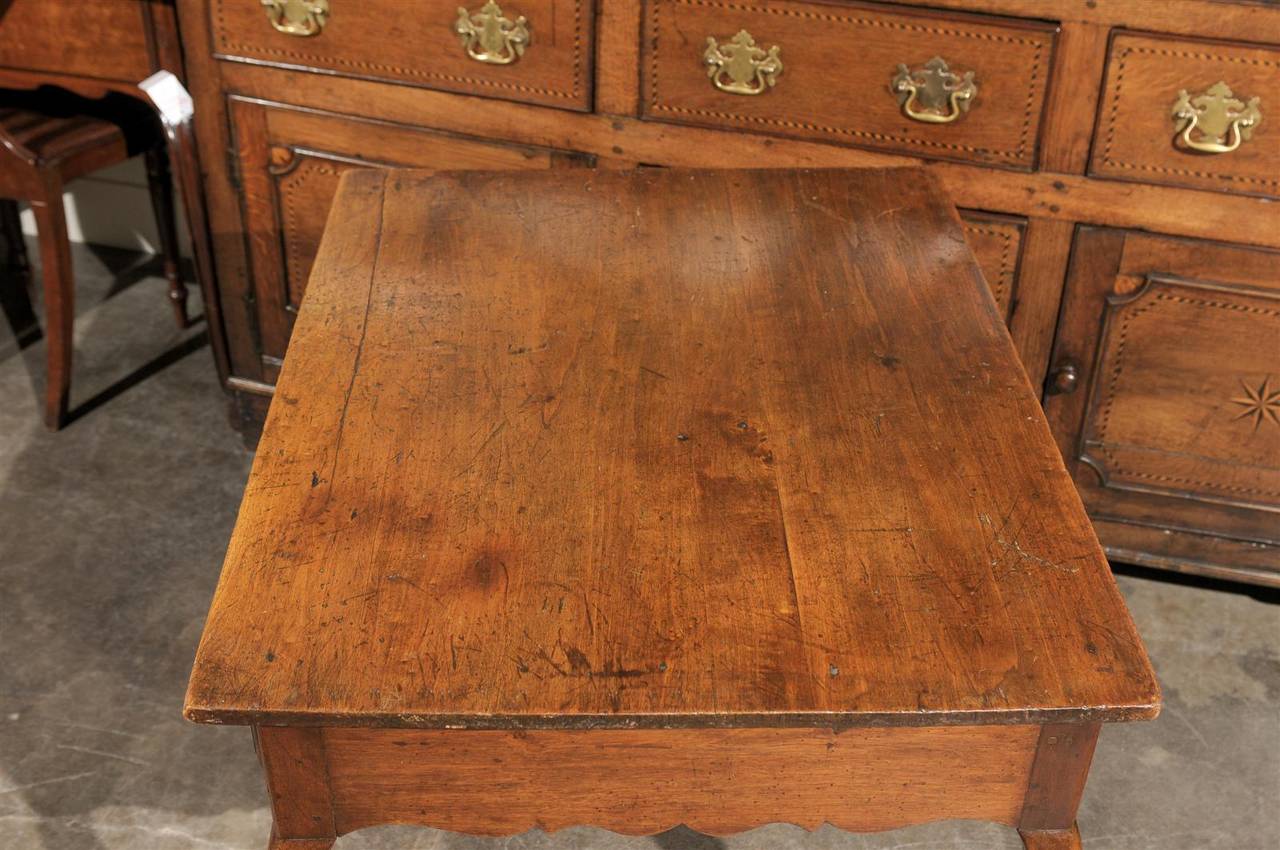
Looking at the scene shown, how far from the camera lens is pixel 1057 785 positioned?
4.02 ft

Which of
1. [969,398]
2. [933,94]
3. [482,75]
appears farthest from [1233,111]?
[482,75]

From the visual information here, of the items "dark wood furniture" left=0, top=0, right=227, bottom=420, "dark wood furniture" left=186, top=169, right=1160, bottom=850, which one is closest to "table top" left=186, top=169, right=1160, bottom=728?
"dark wood furniture" left=186, top=169, right=1160, bottom=850

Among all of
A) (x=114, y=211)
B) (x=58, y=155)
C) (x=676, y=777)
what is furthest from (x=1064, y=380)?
(x=114, y=211)

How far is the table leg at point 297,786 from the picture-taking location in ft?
3.84

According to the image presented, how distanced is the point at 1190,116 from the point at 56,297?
206cm

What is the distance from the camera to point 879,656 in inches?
44.6

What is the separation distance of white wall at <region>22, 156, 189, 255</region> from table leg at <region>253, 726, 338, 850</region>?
243 centimetres

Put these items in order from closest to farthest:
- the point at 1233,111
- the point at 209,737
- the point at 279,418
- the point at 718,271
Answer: the point at 279,418
the point at 718,271
the point at 1233,111
the point at 209,737

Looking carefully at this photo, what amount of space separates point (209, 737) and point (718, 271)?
1.12m

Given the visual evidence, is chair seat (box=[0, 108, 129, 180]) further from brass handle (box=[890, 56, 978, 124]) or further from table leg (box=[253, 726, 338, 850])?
table leg (box=[253, 726, 338, 850])

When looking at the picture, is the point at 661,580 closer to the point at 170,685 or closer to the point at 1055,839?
the point at 1055,839

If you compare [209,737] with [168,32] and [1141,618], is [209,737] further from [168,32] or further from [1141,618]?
[1141,618]

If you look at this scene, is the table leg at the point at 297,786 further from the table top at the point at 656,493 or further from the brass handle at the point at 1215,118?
the brass handle at the point at 1215,118

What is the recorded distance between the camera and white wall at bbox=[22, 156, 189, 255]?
3439 mm
